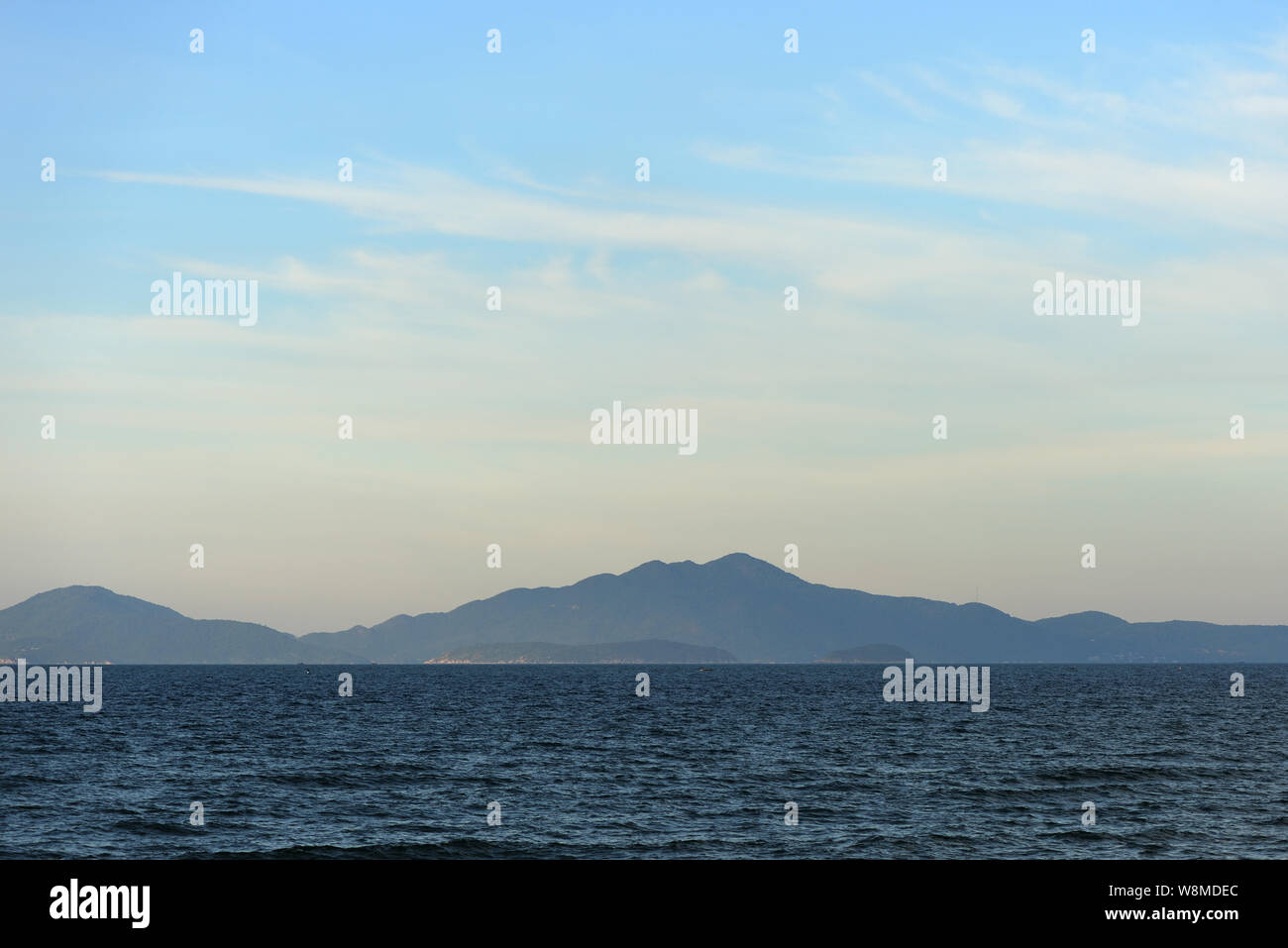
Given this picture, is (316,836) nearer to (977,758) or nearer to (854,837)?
(854,837)

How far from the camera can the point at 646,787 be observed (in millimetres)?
49656

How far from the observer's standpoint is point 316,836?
37812 millimetres

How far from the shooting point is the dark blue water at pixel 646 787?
3662cm

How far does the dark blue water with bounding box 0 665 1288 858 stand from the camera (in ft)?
120

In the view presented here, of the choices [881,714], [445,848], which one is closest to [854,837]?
[445,848]
